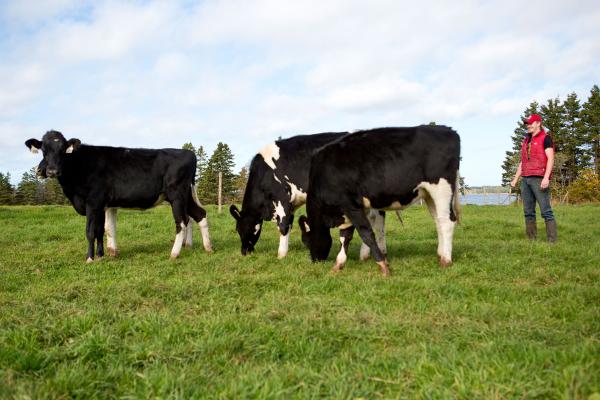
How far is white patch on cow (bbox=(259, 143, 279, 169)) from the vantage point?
920cm

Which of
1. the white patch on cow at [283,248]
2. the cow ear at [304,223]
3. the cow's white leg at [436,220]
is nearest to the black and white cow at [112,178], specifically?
the white patch on cow at [283,248]

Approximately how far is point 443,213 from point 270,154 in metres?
3.73

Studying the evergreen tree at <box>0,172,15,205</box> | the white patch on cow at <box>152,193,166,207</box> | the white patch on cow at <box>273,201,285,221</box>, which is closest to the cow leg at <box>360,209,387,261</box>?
the white patch on cow at <box>273,201,285,221</box>

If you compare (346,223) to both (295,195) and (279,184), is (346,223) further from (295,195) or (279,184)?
(279,184)

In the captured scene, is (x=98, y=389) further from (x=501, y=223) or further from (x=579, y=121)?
(x=579, y=121)

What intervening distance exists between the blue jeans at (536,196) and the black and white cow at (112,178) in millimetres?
6895

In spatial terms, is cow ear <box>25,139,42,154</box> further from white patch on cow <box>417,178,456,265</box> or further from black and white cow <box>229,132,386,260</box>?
white patch on cow <box>417,178,456,265</box>

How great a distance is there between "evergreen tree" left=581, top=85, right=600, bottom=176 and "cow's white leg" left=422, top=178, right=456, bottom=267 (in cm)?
5796

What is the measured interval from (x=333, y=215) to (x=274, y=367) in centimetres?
432

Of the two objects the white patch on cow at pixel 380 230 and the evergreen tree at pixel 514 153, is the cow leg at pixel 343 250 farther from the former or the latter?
the evergreen tree at pixel 514 153

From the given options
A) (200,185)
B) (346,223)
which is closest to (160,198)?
(346,223)

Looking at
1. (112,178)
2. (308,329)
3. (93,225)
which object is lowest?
(308,329)

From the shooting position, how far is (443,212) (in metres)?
7.07

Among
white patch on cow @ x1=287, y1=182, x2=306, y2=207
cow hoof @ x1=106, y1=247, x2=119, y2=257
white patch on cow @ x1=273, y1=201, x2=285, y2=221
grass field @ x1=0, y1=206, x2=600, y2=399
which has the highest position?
white patch on cow @ x1=287, y1=182, x2=306, y2=207
